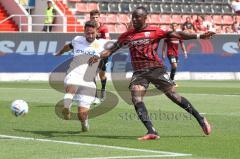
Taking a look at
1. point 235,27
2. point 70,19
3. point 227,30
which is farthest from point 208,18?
point 70,19

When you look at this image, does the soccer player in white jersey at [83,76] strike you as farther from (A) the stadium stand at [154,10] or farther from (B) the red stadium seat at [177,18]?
(B) the red stadium seat at [177,18]

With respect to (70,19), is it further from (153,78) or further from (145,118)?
(145,118)

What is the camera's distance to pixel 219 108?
1866cm

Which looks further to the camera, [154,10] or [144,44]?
[154,10]

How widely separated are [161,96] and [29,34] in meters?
12.5

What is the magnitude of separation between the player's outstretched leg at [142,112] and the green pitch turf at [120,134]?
7.7 inches

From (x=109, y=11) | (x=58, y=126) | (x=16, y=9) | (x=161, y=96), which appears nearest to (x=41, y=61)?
(x=16, y=9)

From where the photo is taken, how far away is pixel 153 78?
12.7 m

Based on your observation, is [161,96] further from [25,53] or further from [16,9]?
[16,9]

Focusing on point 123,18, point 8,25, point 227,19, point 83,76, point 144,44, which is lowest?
point 227,19

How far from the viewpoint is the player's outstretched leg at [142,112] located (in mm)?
12359

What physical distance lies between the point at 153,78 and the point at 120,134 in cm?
123

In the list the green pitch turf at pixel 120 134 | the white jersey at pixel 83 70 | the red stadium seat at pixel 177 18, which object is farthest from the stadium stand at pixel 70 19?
the white jersey at pixel 83 70

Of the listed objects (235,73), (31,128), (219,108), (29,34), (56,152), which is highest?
(56,152)
